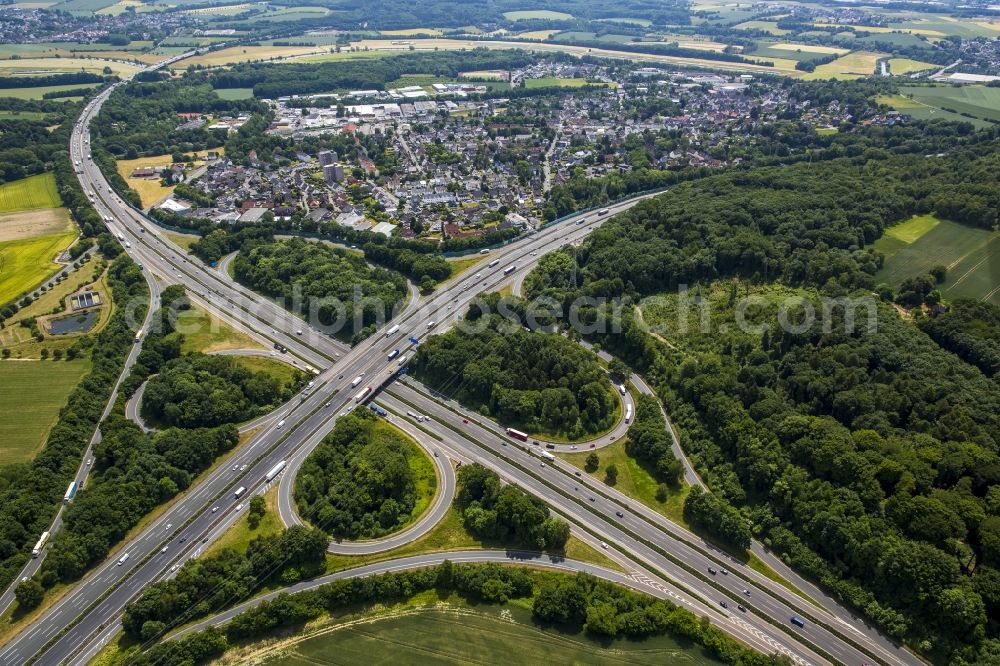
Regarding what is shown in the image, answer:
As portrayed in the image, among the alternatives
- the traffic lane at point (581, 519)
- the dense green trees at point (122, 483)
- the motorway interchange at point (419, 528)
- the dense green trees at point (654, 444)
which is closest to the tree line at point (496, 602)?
the traffic lane at point (581, 519)

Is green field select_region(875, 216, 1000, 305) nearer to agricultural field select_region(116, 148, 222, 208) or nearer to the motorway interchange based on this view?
the motorway interchange

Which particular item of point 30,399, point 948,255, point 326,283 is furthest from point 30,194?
point 948,255

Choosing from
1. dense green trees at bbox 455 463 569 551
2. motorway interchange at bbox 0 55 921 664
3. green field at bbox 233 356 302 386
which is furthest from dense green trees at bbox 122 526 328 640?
green field at bbox 233 356 302 386

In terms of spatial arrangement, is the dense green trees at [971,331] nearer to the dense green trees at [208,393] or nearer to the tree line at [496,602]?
the tree line at [496,602]

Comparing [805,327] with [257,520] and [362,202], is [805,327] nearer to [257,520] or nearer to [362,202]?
[257,520]

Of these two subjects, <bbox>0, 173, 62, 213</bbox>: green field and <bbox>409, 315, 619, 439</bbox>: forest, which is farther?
<bbox>0, 173, 62, 213</bbox>: green field
